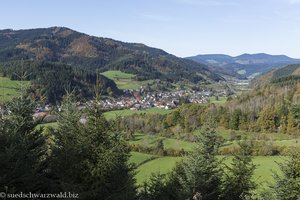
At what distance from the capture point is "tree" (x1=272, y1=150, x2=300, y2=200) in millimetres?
19359

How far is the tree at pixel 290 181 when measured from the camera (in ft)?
63.5

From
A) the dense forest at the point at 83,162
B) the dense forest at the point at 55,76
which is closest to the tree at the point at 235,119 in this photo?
the dense forest at the point at 55,76

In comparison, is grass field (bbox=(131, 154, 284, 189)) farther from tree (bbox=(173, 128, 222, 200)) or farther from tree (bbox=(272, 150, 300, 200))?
tree (bbox=(272, 150, 300, 200))

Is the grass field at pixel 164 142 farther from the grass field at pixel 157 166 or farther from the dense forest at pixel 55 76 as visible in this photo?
the dense forest at pixel 55 76

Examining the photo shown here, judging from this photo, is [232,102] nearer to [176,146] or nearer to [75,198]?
[176,146]

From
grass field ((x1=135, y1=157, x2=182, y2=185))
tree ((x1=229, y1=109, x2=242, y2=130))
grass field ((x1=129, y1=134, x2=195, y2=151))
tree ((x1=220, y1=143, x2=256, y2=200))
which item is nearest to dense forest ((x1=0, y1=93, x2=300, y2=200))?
tree ((x1=220, y1=143, x2=256, y2=200))

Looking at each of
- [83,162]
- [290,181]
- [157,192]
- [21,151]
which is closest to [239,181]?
[290,181]

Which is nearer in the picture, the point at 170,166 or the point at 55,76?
the point at 170,166

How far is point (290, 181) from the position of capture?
19.7 meters

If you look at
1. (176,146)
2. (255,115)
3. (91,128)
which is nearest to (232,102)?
(255,115)

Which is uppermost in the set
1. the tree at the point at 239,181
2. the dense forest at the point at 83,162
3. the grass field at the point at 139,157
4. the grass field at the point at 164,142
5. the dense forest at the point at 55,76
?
the dense forest at the point at 83,162

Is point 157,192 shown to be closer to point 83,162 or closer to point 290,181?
point 290,181

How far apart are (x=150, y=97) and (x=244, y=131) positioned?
9010cm

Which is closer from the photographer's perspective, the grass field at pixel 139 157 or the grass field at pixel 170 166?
the grass field at pixel 170 166
